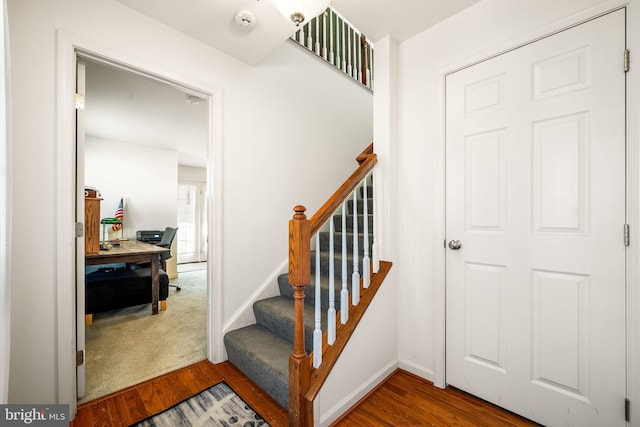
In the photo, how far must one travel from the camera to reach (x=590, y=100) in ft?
4.23

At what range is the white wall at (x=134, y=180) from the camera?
4.72m

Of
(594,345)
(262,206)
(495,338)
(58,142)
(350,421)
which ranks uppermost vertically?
(58,142)

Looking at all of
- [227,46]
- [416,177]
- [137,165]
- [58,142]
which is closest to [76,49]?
[58,142]

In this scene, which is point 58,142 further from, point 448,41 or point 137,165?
point 137,165

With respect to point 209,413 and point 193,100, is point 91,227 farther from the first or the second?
point 209,413

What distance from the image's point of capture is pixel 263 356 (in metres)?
1.70

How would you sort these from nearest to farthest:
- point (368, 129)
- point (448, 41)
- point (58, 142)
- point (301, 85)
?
point (58, 142) < point (448, 41) < point (301, 85) < point (368, 129)

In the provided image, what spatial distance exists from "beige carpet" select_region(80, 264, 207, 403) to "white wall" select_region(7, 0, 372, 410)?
448 millimetres

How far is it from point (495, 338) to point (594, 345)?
420 mm

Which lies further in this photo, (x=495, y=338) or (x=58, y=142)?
(x=495, y=338)

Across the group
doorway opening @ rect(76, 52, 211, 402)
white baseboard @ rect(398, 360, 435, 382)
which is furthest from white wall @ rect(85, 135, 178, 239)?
white baseboard @ rect(398, 360, 435, 382)

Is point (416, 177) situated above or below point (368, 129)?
below

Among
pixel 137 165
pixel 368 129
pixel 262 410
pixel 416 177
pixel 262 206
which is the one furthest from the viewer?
pixel 137 165

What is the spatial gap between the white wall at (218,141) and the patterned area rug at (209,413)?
0.55 metres
